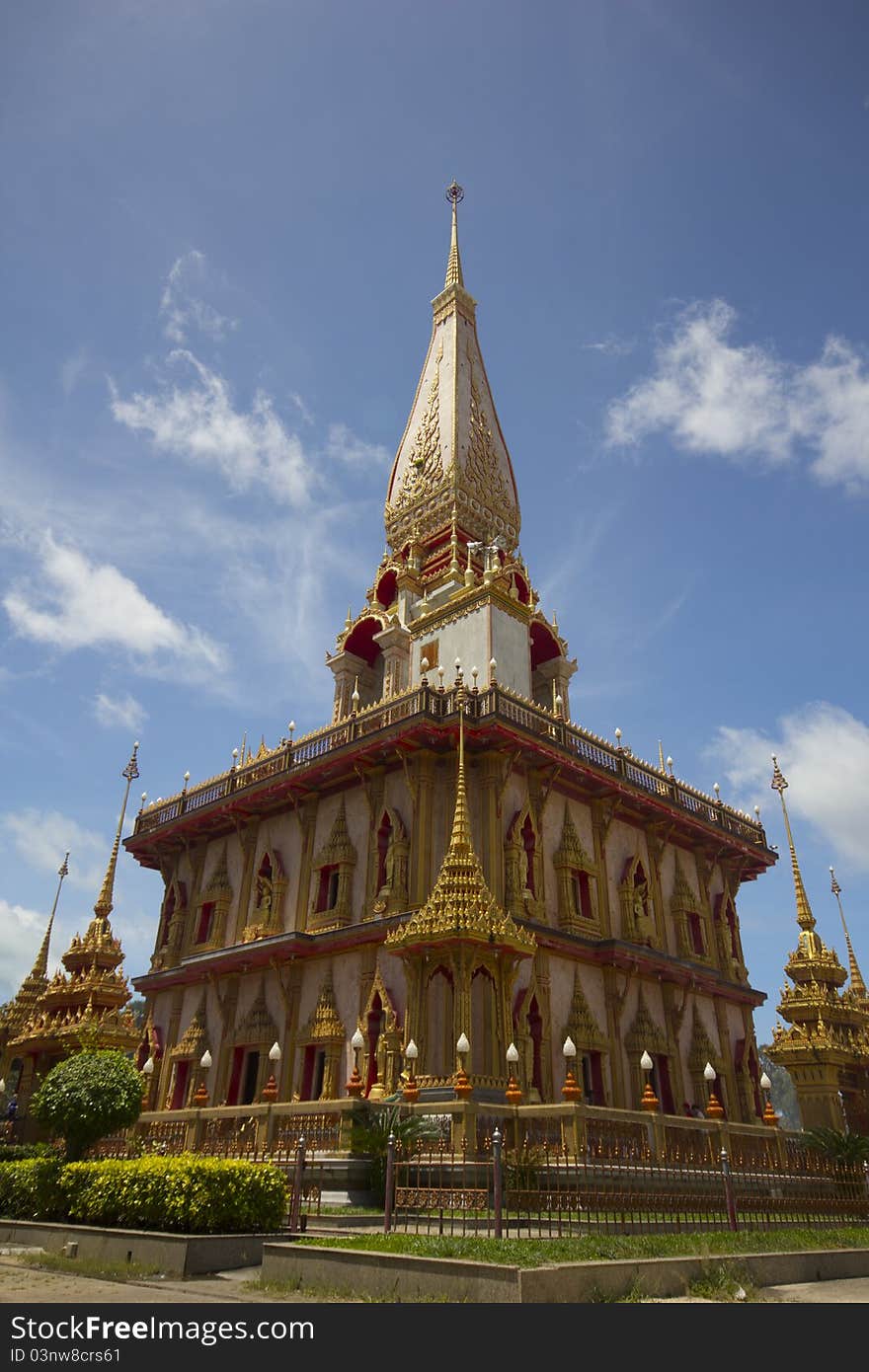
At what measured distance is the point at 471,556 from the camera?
35375mm

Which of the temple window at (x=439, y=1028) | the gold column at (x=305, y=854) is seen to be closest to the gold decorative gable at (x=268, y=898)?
the gold column at (x=305, y=854)

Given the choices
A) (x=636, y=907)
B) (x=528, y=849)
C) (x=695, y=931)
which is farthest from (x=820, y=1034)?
(x=528, y=849)

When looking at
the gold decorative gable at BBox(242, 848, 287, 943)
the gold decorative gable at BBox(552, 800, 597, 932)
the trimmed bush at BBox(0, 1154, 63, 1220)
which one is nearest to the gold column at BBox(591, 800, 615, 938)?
the gold decorative gable at BBox(552, 800, 597, 932)

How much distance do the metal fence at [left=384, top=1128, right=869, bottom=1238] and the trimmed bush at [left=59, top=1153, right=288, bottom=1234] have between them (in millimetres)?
1763

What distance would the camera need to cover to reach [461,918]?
1941 centimetres

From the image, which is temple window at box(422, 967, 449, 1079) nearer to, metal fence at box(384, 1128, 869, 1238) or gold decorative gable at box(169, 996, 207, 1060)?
metal fence at box(384, 1128, 869, 1238)

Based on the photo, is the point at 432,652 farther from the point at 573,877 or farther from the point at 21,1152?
the point at 21,1152

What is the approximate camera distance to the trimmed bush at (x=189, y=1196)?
12.0 metres

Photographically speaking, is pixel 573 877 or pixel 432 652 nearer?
pixel 573 877

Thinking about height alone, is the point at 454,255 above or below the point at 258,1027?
above

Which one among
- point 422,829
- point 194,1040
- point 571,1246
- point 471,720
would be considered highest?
point 471,720

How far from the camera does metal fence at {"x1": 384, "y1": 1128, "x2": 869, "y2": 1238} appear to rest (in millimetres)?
11633

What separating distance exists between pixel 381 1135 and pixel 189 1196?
4.19 metres
